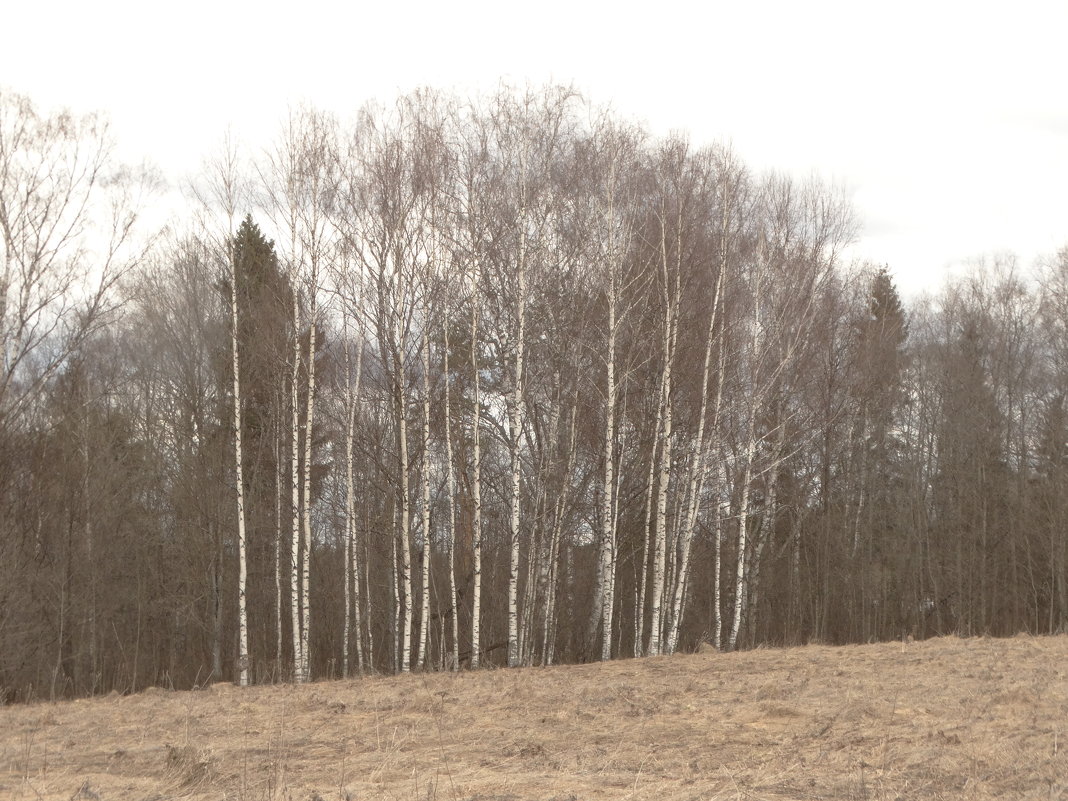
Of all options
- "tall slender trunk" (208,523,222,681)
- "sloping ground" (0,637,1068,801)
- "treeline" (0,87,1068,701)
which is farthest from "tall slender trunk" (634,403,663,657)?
"tall slender trunk" (208,523,222,681)

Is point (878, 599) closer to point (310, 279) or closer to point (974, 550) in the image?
point (974, 550)

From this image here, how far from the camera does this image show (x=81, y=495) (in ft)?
74.6

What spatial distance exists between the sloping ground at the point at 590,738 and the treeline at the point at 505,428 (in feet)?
15.7

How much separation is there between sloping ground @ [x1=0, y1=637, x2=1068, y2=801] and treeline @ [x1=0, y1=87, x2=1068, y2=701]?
479 cm

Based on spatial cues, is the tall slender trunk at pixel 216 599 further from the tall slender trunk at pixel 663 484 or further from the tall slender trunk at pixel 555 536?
the tall slender trunk at pixel 663 484

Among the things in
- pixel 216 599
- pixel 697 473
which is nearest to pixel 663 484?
pixel 697 473

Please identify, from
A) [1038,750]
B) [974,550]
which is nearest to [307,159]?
[1038,750]

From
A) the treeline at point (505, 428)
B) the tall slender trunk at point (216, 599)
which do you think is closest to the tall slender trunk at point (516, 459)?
the treeline at point (505, 428)

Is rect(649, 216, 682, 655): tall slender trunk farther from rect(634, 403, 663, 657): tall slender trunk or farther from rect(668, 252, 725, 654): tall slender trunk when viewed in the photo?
rect(668, 252, 725, 654): tall slender trunk

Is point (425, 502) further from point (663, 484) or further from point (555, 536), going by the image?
point (663, 484)

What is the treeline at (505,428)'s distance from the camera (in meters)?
15.7

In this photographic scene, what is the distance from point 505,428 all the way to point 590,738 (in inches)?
497

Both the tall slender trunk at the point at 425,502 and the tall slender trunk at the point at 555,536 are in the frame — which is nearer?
the tall slender trunk at the point at 425,502

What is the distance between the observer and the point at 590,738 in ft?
23.8
